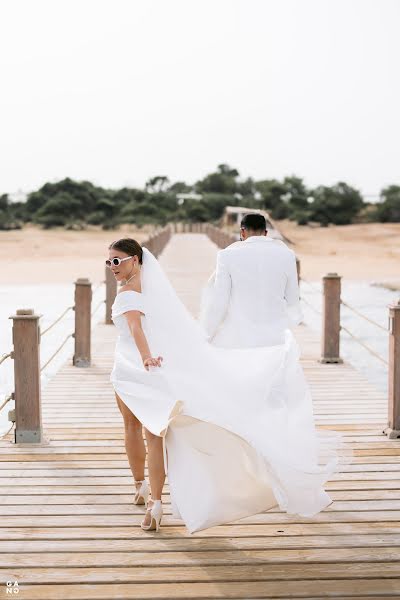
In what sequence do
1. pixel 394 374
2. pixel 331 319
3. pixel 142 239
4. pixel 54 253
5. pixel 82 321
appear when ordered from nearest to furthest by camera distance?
pixel 394 374 < pixel 82 321 < pixel 331 319 < pixel 142 239 < pixel 54 253

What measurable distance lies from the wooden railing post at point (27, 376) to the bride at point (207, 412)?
70.3 inches

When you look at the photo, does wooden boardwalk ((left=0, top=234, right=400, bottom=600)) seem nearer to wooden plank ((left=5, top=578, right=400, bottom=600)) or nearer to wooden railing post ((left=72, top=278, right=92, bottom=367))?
wooden plank ((left=5, top=578, right=400, bottom=600))

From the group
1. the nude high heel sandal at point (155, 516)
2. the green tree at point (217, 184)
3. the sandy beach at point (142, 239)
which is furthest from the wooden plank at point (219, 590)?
the green tree at point (217, 184)

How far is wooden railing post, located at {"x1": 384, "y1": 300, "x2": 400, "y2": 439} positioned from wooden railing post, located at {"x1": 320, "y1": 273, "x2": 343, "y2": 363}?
322 centimetres

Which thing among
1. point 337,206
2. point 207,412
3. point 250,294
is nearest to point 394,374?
point 250,294

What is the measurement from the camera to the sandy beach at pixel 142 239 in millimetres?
34812

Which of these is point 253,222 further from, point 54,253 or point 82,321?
point 54,253

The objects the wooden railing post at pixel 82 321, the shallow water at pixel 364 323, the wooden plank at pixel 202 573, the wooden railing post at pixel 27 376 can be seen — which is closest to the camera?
the wooden plank at pixel 202 573

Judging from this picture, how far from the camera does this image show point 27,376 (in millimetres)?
6012

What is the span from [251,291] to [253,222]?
360mm

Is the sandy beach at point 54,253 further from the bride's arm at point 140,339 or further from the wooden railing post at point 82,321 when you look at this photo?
the bride's arm at point 140,339

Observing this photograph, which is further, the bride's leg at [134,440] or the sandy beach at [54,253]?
the sandy beach at [54,253]

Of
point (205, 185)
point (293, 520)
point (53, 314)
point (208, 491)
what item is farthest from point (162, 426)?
point (205, 185)

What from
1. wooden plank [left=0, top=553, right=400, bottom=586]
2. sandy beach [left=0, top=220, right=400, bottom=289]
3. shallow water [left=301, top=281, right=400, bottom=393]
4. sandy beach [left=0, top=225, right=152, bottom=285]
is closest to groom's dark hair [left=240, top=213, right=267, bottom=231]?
wooden plank [left=0, top=553, right=400, bottom=586]
